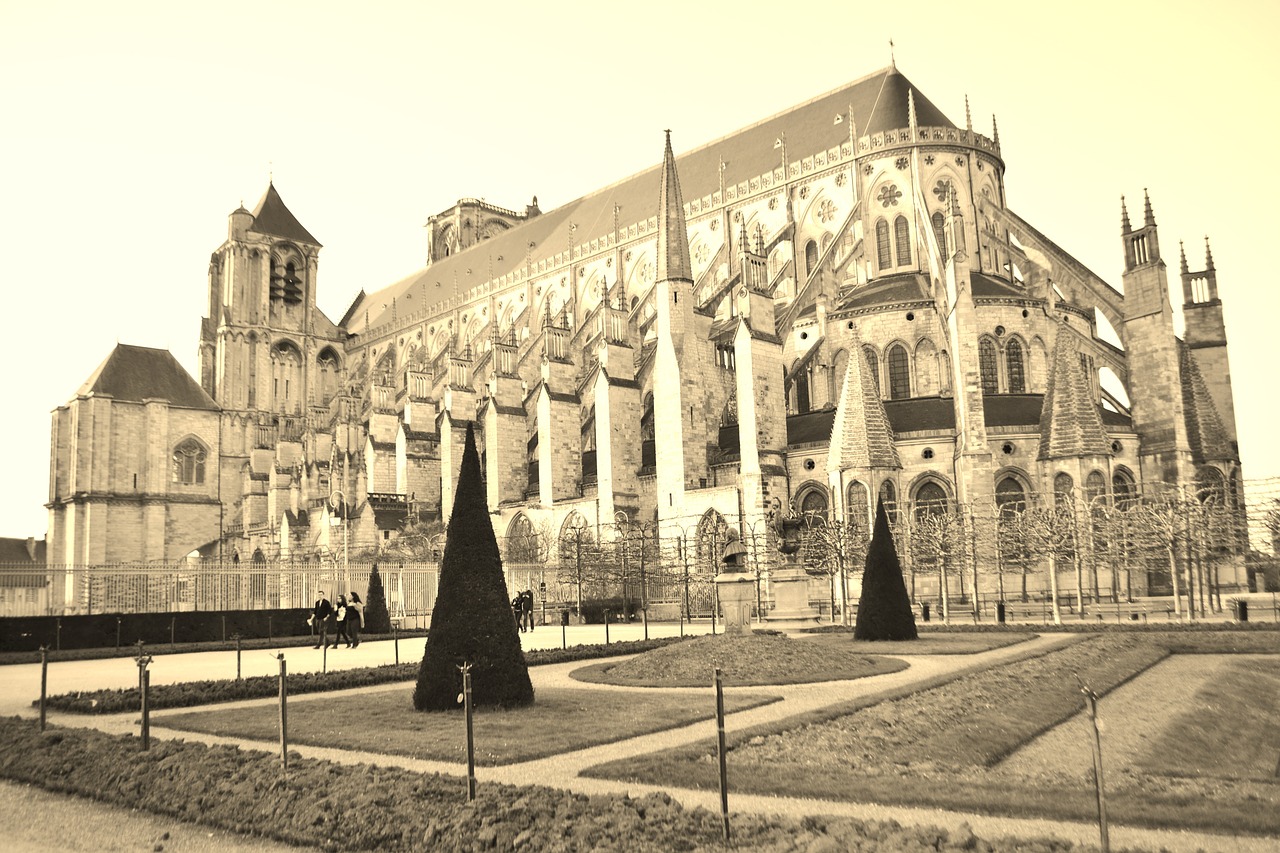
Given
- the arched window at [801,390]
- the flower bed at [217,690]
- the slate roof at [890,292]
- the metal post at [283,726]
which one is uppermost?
the slate roof at [890,292]

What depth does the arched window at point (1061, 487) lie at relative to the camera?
31206 mm

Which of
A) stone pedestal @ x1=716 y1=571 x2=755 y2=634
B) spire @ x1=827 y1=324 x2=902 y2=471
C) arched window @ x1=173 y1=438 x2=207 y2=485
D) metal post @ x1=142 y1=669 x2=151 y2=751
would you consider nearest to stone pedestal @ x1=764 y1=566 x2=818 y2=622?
spire @ x1=827 y1=324 x2=902 y2=471

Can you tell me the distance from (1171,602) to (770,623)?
12.2m

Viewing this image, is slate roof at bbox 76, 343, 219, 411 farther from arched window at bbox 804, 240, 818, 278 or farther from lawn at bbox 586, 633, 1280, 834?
lawn at bbox 586, 633, 1280, 834

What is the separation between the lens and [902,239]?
42.4 m

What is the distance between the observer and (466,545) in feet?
39.2

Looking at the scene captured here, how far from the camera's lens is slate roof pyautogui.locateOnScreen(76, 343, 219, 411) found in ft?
189

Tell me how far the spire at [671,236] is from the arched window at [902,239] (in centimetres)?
938

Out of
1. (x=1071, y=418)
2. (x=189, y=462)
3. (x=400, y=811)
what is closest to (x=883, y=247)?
(x=1071, y=418)

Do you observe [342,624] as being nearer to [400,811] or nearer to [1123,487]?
[400,811]

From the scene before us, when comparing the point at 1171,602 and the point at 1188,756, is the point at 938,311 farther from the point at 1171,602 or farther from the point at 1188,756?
the point at 1188,756

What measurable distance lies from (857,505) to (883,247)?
14549 millimetres

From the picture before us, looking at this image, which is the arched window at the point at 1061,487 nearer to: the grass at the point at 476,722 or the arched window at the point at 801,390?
the arched window at the point at 801,390

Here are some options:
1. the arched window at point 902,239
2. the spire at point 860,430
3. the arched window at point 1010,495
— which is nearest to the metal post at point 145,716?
the spire at point 860,430
